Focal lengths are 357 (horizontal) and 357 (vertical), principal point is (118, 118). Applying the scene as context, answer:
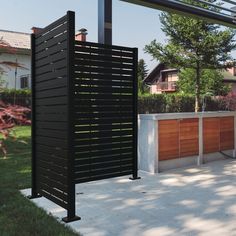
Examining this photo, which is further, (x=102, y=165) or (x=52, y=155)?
(x=102, y=165)

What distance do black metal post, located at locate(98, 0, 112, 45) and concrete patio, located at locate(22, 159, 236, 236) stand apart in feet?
7.55

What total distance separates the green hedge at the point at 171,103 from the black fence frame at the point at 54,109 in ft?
50.4

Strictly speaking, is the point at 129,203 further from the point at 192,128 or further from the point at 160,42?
the point at 160,42

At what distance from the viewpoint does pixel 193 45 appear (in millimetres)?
18438

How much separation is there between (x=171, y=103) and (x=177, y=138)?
15522 mm

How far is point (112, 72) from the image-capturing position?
5.02 m

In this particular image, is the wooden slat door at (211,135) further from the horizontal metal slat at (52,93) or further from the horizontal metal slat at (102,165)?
the horizontal metal slat at (52,93)

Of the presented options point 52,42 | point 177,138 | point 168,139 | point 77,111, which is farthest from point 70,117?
point 177,138

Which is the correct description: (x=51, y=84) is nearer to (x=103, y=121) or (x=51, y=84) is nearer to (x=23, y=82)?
(x=103, y=121)

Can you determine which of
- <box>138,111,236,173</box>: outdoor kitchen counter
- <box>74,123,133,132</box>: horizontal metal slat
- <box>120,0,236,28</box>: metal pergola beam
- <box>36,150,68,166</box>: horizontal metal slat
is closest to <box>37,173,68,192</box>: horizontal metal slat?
<box>36,150,68,166</box>: horizontal metal slat

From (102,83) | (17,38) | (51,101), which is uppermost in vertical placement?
(17,38)

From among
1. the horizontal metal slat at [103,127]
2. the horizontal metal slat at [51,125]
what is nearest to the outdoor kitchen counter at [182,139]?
the horizontal metal slat at [103,127]

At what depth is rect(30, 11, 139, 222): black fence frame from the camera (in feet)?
12.1

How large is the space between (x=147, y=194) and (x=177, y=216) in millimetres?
940
